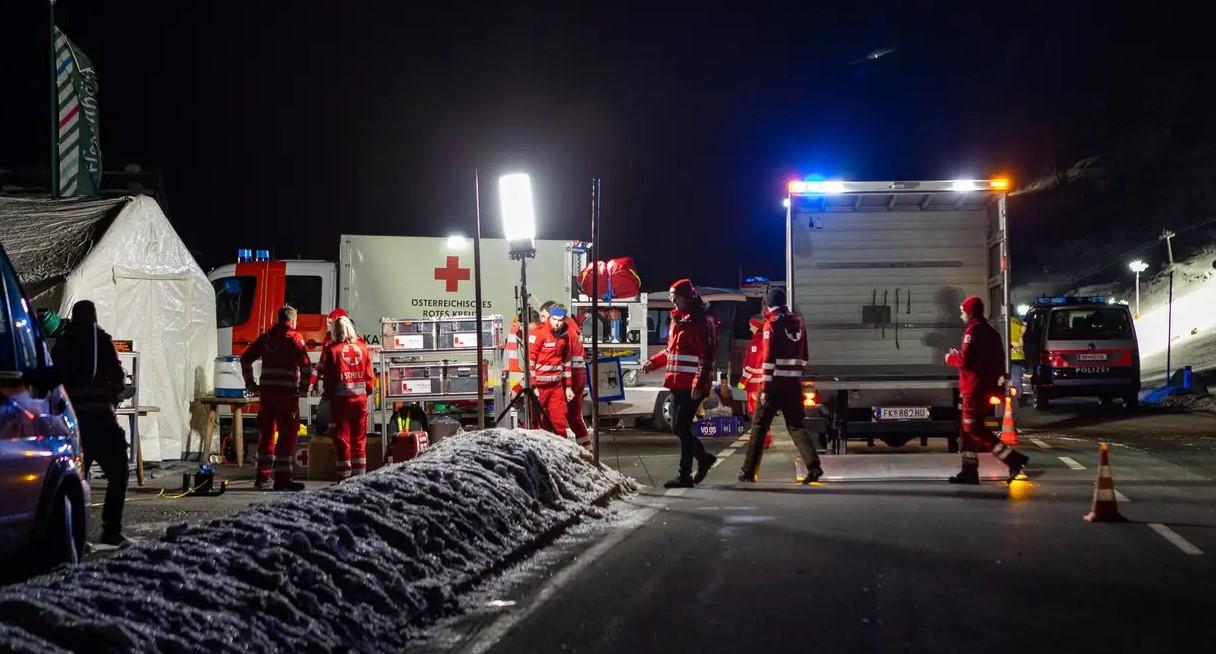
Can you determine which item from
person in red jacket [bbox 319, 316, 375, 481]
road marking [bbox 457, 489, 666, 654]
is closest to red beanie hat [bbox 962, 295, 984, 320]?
road marking [bbox 457, 489, 666, 654]

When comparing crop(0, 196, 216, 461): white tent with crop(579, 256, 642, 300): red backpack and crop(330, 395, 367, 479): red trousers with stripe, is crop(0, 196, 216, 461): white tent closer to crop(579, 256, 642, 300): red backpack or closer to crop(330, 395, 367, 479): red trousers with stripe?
crop(330, 395, 367, 479): red trousers with stripe

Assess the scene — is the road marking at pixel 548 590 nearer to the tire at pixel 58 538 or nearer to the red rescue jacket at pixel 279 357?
the tire at pixel 58 538

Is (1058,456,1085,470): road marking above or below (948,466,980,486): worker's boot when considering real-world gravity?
below

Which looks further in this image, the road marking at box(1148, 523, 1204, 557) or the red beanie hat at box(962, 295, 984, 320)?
the red beanie hat at box(962, 295, 984, 320)

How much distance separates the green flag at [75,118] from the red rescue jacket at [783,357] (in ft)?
32.6

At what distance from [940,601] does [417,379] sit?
9636 mm

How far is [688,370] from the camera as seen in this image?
11633 millimetres

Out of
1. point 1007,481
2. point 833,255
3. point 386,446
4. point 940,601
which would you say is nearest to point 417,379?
point 386,446

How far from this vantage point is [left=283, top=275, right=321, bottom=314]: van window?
18.2 meters

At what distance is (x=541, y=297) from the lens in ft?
59.4

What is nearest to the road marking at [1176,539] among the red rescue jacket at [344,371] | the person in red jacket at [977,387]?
the person in red jacket at [977,387]

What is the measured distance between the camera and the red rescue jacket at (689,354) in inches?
458

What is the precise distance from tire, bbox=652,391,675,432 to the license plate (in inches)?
245

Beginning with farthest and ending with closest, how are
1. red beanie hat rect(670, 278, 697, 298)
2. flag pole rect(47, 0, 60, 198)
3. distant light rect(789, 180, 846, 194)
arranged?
flag pole rect(47, 0, 60, 198), distant light rect(789, 180, 846, 194), red beanie hat rect(670, 278, 697, 298)
